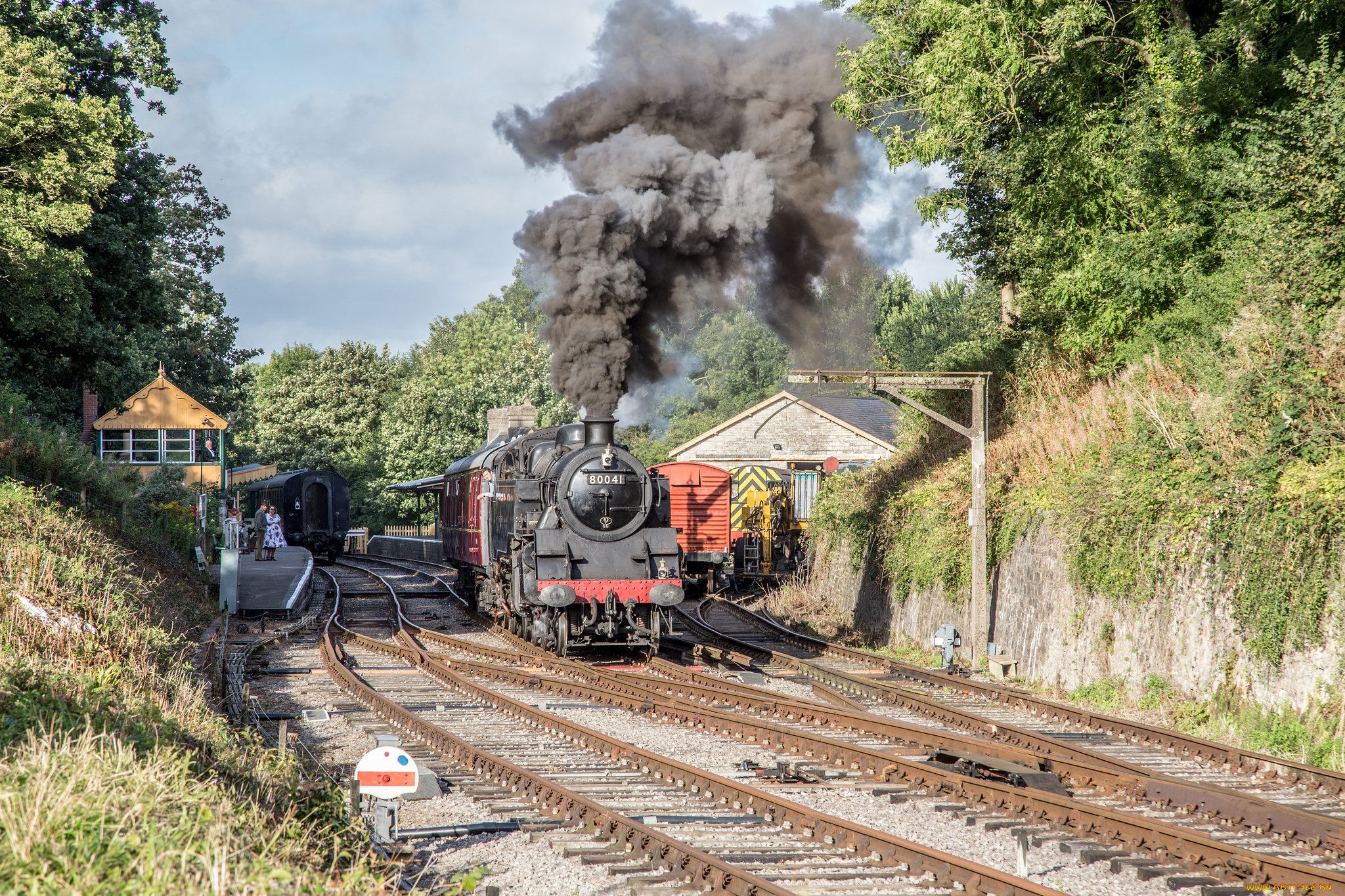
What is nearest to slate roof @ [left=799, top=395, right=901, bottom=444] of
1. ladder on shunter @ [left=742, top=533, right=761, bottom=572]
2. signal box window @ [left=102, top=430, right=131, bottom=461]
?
ladder on shunter @ [left=742, top=533, right=761, bottom=572]

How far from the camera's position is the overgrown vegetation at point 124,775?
4.10 metres

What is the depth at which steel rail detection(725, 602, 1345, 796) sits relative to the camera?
806cm

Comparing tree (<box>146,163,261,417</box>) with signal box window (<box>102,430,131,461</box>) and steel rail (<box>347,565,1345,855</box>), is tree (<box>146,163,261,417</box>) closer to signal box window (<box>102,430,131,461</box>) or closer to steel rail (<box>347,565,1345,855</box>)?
signal box window (<box>102,430,131,461</box>)

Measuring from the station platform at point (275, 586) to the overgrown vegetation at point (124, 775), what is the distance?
815 cm

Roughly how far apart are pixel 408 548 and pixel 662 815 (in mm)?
33738

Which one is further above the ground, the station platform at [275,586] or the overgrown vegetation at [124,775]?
the overgrown vegetation at [124,775]

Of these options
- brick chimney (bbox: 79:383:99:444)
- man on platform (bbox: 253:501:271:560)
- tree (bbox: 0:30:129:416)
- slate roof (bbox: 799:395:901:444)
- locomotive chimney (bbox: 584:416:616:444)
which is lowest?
man on platform (bbox: 253:501:271:560)

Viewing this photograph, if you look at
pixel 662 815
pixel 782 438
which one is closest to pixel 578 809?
pixel 662 815

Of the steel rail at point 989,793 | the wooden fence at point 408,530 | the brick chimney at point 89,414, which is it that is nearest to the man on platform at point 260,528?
the brick chimney at point 89,414

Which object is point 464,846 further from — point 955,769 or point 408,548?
point 408,548

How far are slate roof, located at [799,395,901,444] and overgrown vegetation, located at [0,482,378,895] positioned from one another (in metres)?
32.1

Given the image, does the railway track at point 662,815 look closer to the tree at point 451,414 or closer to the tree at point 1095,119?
the tree at point 1095,119

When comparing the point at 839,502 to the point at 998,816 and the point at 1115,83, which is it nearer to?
the point at 1115,83

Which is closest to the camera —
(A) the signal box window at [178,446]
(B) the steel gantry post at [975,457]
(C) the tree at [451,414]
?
(B) the steel gantry post at [975,457]
